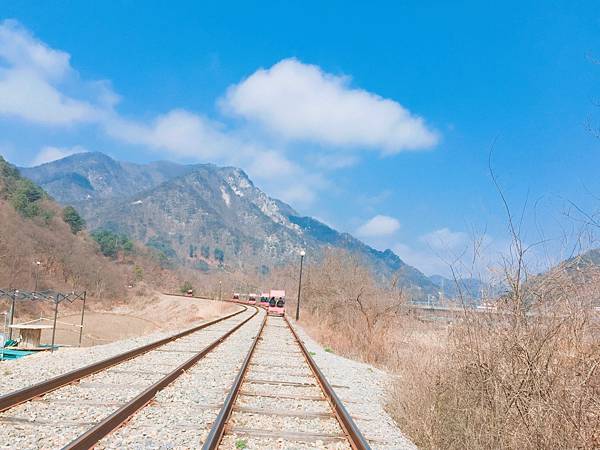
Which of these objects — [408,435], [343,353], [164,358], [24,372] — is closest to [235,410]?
[408,435]

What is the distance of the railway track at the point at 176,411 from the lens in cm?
592

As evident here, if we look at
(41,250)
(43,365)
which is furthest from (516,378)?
(41,250)

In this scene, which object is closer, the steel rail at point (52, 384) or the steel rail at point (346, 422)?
the steel rail at point (346, 422)

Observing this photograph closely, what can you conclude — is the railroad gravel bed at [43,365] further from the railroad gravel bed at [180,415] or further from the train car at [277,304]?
the train car at [277,304]

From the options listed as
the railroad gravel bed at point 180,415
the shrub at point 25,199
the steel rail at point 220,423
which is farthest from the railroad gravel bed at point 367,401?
the shrub at point 25,199

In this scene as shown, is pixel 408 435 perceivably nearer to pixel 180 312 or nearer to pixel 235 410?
pixel 235 410

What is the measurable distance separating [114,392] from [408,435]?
4582mm

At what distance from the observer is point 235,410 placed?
7.57m

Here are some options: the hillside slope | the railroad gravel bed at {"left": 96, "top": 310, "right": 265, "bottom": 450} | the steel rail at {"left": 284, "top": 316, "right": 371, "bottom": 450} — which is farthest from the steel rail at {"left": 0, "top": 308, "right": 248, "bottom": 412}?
the hillside slope

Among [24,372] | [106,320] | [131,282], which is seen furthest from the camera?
[131,282]

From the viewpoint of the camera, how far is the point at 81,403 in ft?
24.2

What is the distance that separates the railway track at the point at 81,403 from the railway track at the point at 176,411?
0.01m

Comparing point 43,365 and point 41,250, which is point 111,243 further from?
point 43,365

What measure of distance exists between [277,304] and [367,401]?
1494 inches
